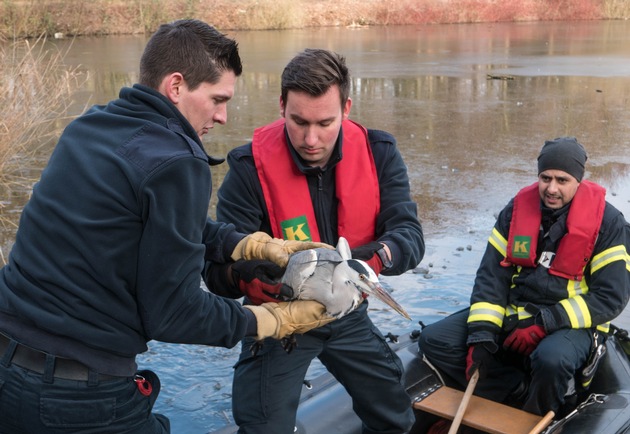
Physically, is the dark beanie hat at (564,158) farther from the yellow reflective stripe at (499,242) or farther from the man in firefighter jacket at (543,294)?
Result: the yellow reflective stripe at (499,242)

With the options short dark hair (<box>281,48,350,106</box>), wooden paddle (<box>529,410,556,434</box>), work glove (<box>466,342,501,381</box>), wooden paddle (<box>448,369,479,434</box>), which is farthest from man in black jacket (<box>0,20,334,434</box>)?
work glove (<box>466,342,501,381</box>)

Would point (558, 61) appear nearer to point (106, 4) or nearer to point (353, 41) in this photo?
point (353, 41)

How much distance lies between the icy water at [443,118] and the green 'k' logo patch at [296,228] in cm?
149

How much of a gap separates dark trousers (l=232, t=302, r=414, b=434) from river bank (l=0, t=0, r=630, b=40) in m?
17.7

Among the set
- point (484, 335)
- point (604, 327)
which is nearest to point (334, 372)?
A: point (484, 335)

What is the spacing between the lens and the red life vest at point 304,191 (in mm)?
3037

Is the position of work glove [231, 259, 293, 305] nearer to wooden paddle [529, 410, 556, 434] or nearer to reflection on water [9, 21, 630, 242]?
wooden paddle [529, 410, 556, 434]

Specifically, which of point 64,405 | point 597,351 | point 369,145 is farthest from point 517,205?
point 64,405

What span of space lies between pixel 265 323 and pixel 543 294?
182 cm

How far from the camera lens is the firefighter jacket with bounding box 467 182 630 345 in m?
3.67

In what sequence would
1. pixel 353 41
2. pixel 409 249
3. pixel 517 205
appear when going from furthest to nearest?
pixel 353 41 → pixel 517 205 → pixel 409 249

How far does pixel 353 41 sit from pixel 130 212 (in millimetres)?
22097

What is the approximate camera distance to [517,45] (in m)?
22.6

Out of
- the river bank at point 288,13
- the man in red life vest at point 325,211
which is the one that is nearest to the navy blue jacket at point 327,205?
the man in red life vest at point 325,211
